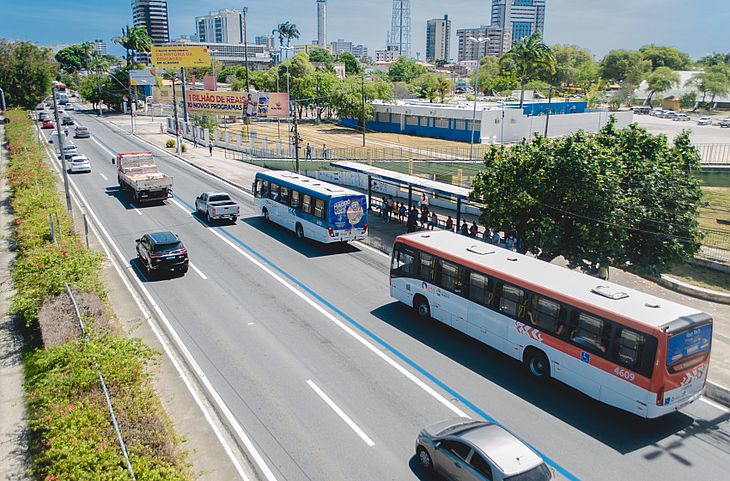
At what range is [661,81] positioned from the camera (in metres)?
151

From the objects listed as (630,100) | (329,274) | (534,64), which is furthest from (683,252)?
(630,100)

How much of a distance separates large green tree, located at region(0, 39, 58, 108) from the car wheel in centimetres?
8936

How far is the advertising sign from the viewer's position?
108 metres

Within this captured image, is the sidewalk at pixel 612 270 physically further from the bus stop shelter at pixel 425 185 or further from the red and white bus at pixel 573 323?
the red and white bus at pixel 573 323

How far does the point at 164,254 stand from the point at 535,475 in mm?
18722

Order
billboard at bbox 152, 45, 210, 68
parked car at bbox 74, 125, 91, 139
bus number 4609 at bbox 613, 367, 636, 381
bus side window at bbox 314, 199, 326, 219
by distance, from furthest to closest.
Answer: billboard at bbox 152, 45, 210, 68 < parked car at bbox 74, 125, 91, 139 < bus side window at bbox 314, 199, 326, 219 < bus number 4609 at bbox 613, 367, 636, 381

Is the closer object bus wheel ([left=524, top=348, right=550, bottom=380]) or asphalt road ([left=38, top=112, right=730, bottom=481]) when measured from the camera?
asphalt road ([left=38, top=112, right=730, bottom=481])

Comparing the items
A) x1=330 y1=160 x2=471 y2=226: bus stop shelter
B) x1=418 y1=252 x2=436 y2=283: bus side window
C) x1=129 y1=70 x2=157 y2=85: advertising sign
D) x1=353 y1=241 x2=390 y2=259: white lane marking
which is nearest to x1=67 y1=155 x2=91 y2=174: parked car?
x1=330 y1=160 x2=471 y2=226: bus stop shelter

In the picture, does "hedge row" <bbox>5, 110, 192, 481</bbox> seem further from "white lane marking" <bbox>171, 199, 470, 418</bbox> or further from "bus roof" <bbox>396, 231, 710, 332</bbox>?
"bus roof" <bbox>396, 231, 710, 332</bbox>

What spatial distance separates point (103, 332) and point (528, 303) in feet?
38.8

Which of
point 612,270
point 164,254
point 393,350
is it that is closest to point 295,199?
point 164,254

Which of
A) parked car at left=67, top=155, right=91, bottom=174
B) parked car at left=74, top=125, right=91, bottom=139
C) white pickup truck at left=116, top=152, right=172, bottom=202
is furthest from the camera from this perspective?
parked car at left=74, top=125, right=91, bottom=139

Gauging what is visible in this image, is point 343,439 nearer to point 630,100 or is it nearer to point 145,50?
point 145,50

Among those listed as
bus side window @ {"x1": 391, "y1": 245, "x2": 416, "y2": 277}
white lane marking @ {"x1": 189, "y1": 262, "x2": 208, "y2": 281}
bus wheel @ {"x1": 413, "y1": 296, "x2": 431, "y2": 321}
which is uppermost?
bus side window @ {"x1": 391, "y1": 245, "x2": 416, "y2": 277}
